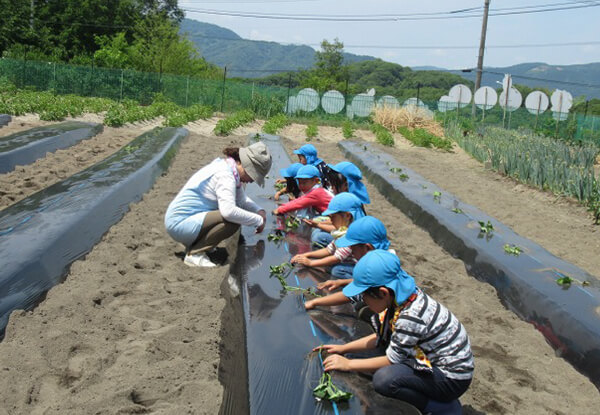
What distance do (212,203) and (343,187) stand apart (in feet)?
4.31

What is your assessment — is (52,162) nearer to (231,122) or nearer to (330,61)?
(231,122)

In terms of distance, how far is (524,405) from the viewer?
9.95 ft

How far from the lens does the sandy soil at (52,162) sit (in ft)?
22.8

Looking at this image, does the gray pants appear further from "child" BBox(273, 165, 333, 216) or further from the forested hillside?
the forested hillside

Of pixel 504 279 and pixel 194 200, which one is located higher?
pixel 194 200

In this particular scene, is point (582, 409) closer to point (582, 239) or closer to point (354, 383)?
point (354, 383)

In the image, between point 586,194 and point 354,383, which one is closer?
point 354,383

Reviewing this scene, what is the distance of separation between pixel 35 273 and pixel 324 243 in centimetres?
242

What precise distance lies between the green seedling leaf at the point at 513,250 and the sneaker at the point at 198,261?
268 cm

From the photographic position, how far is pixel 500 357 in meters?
3.55

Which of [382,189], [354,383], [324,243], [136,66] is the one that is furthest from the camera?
[136,66]

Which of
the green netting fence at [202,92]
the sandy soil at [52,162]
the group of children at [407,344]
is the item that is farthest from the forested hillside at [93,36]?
the group of children at [407,344]

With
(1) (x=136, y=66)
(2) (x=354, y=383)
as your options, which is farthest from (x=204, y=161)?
(1) (x=136, y=66)

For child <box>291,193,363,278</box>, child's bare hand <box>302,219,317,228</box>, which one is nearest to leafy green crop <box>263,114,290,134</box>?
child's bare hand <box>302,219,317,228</box>
